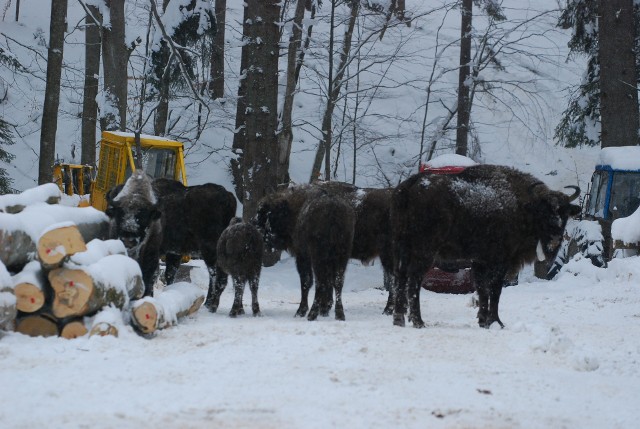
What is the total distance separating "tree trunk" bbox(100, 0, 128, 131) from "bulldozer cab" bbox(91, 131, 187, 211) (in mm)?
4328

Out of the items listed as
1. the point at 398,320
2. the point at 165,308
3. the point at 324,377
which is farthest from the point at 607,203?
the point at 324,377

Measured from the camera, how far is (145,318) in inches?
317

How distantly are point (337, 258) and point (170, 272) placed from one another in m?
3.24

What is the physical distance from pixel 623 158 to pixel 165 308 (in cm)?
1325

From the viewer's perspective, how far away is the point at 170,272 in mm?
12484

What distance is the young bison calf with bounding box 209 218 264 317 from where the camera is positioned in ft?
35.0

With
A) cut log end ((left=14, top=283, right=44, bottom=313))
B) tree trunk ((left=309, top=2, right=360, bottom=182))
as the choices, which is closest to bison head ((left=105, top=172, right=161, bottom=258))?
cut log end ((left=14, top=283, right=44, bottom=313))

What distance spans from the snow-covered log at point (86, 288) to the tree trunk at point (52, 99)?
11248 mm

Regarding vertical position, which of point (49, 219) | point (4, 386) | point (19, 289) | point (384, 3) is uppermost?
point (384, 3)

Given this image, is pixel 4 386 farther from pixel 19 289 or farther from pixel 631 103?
pixel 631 103

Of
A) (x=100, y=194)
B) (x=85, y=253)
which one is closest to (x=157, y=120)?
(x=100, y=194)

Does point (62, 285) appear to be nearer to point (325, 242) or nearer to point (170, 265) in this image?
point (325, 242)

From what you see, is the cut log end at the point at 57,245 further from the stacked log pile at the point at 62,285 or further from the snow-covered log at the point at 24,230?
the snow-covered log at the point at 24,230

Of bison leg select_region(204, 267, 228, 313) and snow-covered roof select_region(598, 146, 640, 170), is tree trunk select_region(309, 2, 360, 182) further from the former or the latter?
bison leg select_region(204, 267, 228, 313)
